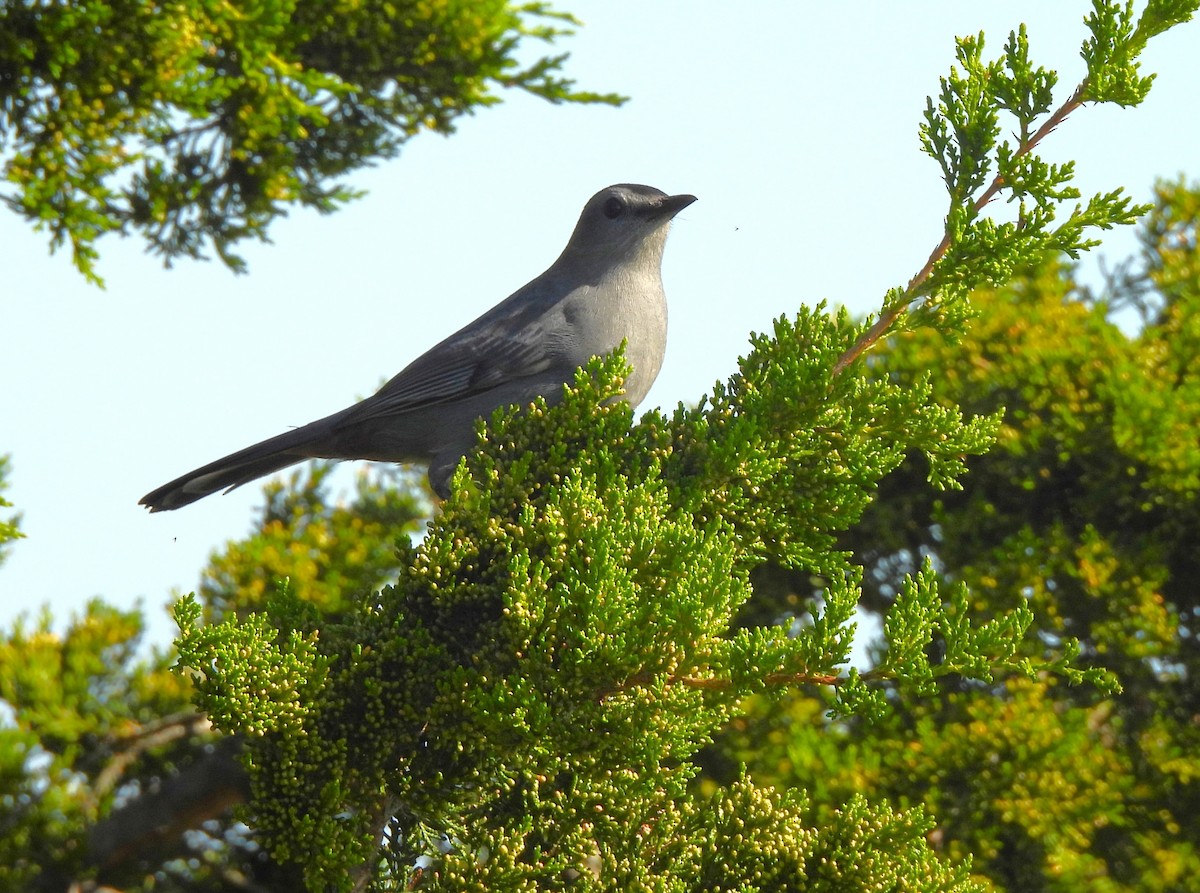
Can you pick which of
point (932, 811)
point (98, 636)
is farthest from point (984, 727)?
point (98, 636)

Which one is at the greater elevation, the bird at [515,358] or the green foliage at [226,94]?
A: the green foliage at [226,94]

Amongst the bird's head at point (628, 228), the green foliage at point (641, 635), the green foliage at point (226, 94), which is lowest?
the green foliage at point (641, 635)

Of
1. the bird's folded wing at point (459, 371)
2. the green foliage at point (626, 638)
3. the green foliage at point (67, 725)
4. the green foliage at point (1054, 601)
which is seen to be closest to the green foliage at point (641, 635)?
the green foliage at point (626, 638)

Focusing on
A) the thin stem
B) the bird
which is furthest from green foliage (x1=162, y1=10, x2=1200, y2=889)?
the bird

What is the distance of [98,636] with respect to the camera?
21.1 ft

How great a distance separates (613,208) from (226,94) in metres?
2.25

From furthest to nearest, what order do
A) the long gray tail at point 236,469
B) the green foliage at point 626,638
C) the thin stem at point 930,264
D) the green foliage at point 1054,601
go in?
the green foliage at point 1054,601
the long gray tail at point 236,469
the thin stem at point 930,264
the green foliage at point 626,638

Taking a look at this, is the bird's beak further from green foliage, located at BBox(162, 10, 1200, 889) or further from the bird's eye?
green foliage, located at BBox(162, 10, 1200, 889)

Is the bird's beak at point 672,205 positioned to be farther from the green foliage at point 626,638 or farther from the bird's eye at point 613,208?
the green foliage at point 626,638

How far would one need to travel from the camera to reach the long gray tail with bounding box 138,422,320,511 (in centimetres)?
483

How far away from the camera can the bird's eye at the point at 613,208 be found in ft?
16.2

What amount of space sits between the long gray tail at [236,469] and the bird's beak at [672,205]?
1.58m

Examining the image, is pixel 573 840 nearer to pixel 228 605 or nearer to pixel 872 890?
pixel 872 890

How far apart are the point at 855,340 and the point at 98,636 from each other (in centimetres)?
453
